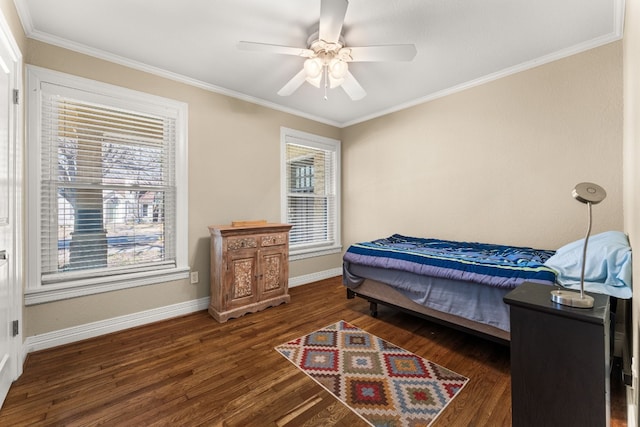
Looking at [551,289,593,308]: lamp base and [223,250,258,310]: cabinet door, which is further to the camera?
[223,250,258,310]: cabinet door

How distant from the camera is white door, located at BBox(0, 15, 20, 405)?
1.60m

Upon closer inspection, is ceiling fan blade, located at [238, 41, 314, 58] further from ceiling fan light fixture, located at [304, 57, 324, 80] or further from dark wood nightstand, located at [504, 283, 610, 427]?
dark wood nightstand, located at [504, 283, 610, 427]

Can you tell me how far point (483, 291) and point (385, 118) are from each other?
9.15 ft

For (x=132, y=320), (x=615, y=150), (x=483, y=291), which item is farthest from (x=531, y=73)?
(x=132, y=320)

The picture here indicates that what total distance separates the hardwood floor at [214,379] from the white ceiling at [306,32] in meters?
2.55

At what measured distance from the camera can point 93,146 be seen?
2482 mm

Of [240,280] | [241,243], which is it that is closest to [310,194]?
[241,243]

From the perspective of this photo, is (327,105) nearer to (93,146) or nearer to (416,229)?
(416,229)

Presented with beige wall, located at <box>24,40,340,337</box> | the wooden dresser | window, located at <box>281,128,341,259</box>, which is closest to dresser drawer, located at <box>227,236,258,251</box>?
the wooden dresser

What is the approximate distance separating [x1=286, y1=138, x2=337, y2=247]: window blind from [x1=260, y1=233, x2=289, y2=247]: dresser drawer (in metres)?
0.77

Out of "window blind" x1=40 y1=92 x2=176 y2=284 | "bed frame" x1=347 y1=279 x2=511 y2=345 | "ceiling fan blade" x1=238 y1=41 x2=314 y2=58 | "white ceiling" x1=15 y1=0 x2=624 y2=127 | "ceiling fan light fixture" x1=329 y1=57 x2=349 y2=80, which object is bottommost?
"bed frame" x1=347 y1=279 x2=511 y2=345

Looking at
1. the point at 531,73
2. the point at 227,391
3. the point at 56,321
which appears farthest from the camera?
the point at 531,73

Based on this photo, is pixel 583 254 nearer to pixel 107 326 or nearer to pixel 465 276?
pixel 465 276

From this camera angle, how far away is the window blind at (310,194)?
4070 millimetres
